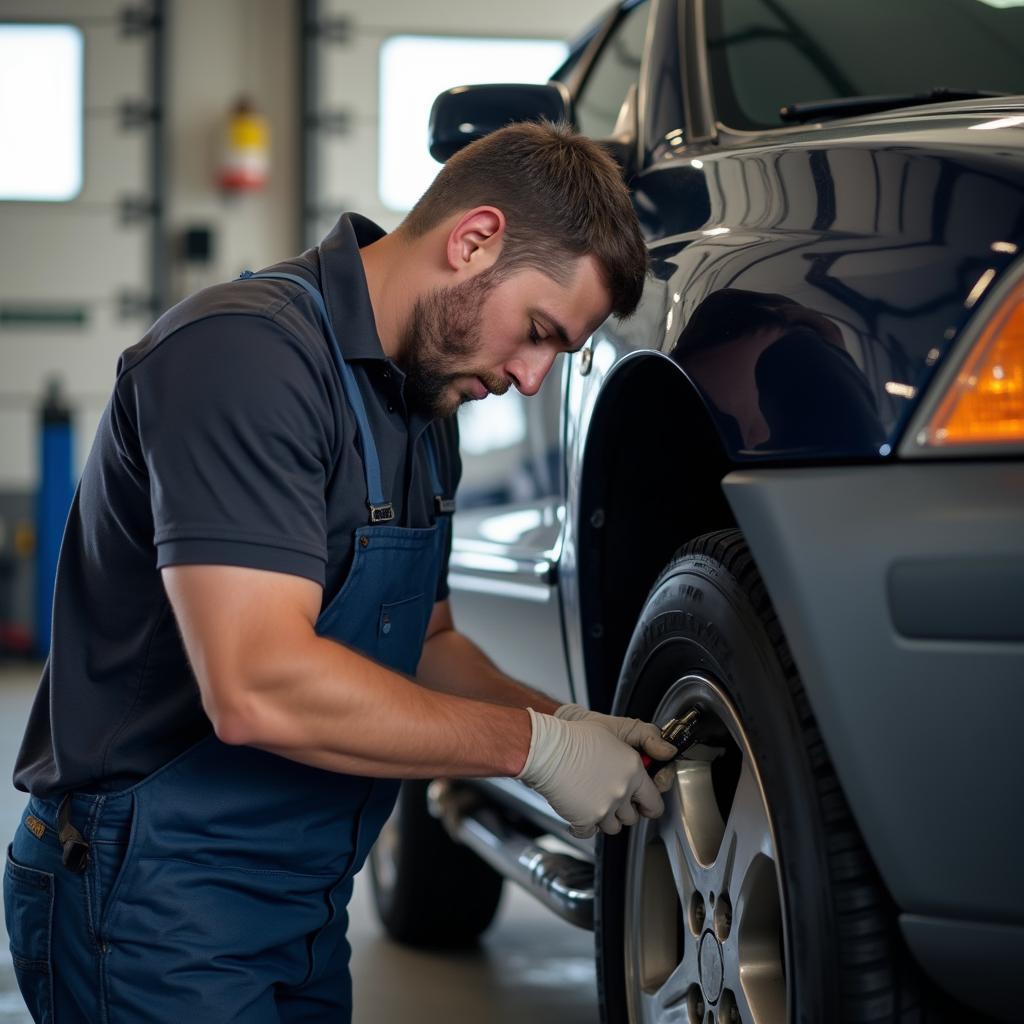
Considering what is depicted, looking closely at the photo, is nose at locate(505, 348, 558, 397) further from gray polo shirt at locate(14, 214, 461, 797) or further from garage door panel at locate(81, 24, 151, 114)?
garage door panel at locate(81, 24, 151, 114)

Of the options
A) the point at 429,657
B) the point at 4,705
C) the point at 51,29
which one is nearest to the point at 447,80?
the point at 51,29

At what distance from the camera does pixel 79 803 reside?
1.58m

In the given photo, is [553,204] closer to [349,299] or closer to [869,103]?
[349,299]

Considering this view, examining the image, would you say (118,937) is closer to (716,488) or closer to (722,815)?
(722,815)

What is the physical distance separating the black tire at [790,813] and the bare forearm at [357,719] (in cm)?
24

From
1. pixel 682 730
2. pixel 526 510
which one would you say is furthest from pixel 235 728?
pixel 526 510

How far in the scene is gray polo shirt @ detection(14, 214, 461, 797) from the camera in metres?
1.35

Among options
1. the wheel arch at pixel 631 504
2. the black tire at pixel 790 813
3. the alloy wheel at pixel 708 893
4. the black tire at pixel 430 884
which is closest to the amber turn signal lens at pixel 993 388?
the black tire at pixel 790 813

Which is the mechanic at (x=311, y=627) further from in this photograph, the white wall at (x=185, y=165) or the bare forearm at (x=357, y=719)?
the white wall at (x=185, y=165)

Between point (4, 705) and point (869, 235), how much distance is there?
5754 millimetres

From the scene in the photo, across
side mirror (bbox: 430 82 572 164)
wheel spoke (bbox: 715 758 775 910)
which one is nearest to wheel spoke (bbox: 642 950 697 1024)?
wheel spoke (bbox: 715 758 775 910)

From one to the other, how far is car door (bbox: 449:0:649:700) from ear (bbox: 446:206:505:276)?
14.6 inches

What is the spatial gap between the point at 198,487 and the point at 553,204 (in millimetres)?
475

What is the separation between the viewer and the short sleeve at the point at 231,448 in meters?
1.34
